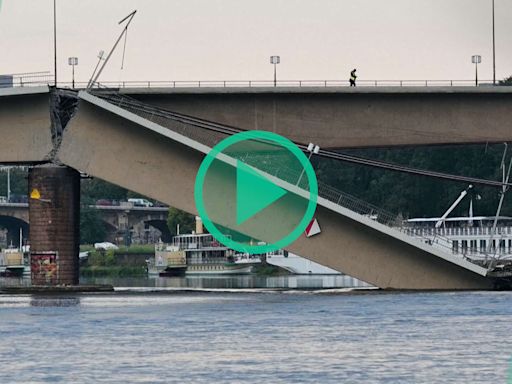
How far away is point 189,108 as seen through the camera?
9256cm

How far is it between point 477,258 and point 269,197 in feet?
71.0

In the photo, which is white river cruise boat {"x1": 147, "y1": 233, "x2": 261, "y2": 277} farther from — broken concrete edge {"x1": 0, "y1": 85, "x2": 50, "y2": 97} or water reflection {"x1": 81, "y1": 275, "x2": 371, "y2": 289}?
broken concrete edge {"x1": 0, "y1": 85, "x2": 50, "y2": 97}

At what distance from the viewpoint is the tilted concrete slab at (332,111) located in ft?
303

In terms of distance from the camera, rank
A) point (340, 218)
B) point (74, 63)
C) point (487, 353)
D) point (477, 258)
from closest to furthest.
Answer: point (487, 353) → point (340, 218) → point (74, 63) → point (477, 258)

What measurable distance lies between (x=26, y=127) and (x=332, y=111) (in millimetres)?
15357

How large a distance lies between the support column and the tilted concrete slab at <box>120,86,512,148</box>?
20.8 ft

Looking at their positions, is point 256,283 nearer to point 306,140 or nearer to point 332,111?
point 306,140

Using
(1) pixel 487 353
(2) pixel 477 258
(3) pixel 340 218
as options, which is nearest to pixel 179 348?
(1) pixel 487 353

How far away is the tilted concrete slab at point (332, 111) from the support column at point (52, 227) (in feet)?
20.8

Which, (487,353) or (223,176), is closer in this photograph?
(487,353)

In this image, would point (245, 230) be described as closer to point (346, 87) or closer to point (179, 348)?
point (346, 87)

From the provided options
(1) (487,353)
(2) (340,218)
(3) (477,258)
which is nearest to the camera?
(1) (487,353)

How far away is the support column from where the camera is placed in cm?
9375

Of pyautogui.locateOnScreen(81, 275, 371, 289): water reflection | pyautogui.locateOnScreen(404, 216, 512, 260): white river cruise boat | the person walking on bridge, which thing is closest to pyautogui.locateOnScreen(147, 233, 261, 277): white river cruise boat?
pyautogui.locateOnScreen(81, 275, 371, 289): water reflection
